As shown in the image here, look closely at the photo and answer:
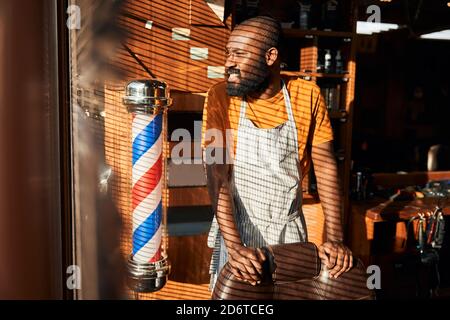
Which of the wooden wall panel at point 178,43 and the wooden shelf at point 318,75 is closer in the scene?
the wooden wall panel at point 178,43

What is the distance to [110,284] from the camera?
3.82ft

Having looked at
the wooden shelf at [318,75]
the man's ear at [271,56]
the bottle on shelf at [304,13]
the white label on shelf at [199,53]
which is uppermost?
the bottle on shelf at [304,13]

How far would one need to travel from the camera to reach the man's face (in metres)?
1.48

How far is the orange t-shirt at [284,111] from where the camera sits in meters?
1.56

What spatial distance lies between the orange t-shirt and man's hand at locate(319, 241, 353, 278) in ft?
1.42

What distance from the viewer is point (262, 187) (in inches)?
60.9

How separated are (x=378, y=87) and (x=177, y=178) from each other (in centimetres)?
384

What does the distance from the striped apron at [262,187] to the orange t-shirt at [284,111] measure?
3 centimetres

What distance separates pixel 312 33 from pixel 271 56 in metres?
1.72

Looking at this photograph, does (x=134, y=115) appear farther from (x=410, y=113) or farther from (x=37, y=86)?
(x=410, y=113)

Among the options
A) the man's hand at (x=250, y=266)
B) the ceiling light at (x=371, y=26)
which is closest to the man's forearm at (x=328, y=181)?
the man's hand at (x=250, y=266)

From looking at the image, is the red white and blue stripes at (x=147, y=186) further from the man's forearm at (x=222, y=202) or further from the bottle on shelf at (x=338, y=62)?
the bottle on shelf at (x=338, y=62)
